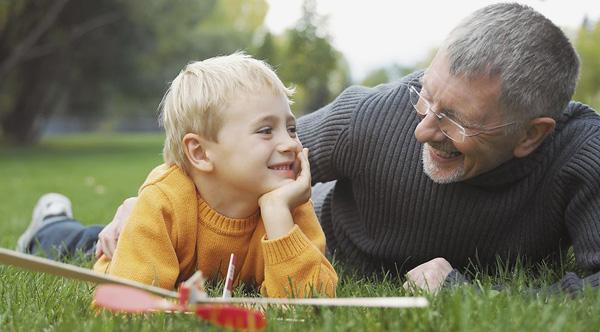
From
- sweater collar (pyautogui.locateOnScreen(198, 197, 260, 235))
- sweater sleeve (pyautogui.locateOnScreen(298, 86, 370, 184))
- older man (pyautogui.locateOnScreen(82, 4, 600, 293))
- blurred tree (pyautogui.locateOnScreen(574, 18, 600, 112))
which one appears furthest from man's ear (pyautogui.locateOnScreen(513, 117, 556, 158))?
blurred tree (pyautogui.locateOnScreen(574, 18, 600, 112))

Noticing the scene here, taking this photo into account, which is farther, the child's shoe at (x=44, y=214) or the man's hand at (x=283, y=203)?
the child's shoe at (x=44, y=214)

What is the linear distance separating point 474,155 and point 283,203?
2.74 ft

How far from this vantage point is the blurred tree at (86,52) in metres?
24.1

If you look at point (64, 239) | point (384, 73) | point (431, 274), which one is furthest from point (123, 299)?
point (384, 73)

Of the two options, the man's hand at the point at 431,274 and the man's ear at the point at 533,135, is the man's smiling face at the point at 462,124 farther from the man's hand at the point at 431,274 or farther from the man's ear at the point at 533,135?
the man's hand at the point at 431,274

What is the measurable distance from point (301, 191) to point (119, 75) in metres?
27.6

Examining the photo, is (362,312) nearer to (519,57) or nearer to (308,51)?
(519,57)

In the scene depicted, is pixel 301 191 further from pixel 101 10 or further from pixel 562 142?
pixel 101 10

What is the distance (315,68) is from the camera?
30.5m

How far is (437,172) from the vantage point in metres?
3.16

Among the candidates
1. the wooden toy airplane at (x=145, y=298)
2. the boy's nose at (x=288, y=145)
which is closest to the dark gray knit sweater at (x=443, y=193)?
the boy's nose at (x=288, y=145)

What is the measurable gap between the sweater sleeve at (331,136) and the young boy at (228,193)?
465mm

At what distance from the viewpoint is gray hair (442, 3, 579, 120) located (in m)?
2.90

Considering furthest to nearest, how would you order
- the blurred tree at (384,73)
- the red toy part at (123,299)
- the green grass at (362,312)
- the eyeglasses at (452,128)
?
the blurred tree at (384,73) → the eyeglasses at (452,128) → the green grass at (362,312) → the red toy part at (123,299)
